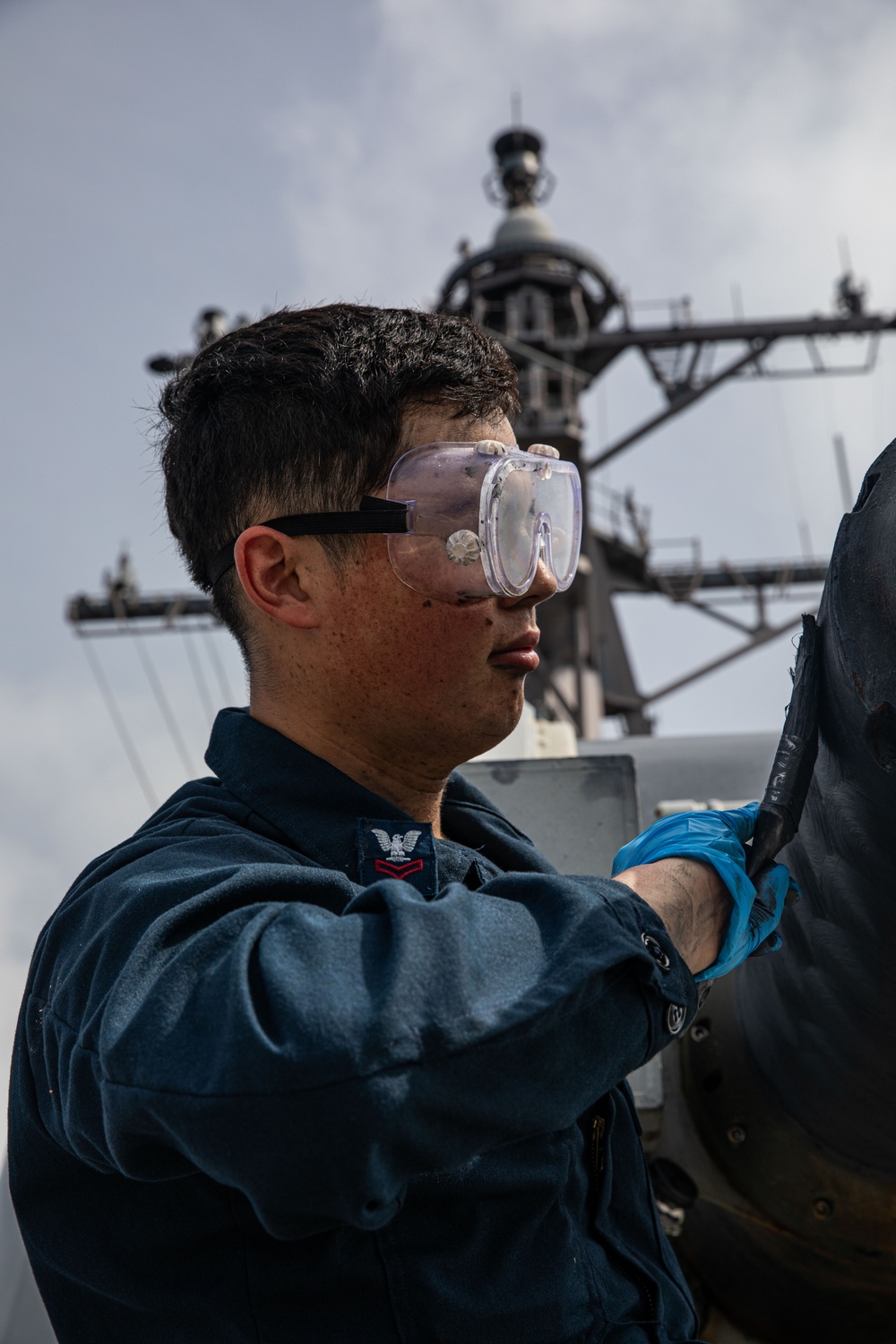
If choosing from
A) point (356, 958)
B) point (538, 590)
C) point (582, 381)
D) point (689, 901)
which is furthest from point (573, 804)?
point (582, 381)

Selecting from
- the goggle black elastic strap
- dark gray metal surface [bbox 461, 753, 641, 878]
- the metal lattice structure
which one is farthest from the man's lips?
the metal lattice structure

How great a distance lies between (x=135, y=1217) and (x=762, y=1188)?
136cm

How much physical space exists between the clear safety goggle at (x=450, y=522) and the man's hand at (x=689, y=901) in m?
0.42

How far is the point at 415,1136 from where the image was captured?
3.56ft

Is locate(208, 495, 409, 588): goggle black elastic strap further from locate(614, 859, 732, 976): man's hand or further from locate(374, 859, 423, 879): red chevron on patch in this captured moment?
locate(614, 859, 732, 976): man's hand

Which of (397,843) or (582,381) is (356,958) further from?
(582,381)

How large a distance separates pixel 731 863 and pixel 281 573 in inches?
25.6

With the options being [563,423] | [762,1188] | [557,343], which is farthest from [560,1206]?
[557,343]

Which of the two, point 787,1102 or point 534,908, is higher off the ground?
point 534,908

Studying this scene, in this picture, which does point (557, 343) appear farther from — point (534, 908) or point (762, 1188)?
point (534, 908)

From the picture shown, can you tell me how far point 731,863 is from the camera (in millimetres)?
1430

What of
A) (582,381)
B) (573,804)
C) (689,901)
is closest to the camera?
(689,901)

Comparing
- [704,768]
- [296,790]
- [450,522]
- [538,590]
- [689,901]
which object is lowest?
[704,768]

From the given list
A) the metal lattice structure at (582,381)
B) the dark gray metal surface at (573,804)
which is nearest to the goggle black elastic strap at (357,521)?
the dark gray metal surface at (573,804)
